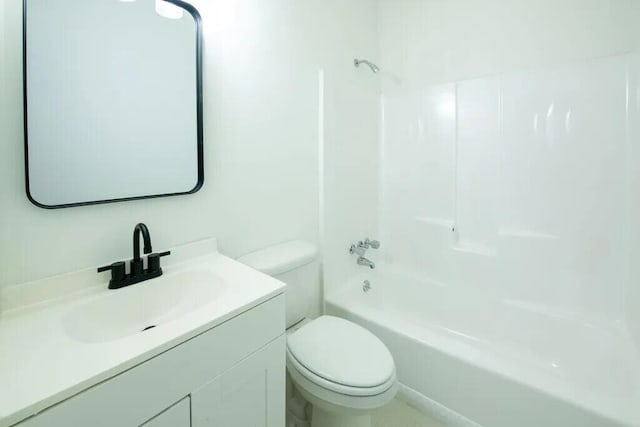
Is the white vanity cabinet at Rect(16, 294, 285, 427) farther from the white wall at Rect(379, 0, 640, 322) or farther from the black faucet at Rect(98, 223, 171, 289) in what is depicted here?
the white wall at Rect(379, 0, 640, 322)

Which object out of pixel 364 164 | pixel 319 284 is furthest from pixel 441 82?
pixel 319 284

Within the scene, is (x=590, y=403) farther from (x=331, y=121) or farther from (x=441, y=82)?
(x=441, y=82)

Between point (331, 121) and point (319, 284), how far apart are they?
100 cm

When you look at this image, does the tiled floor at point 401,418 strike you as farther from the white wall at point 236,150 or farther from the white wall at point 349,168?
the white wall at point 236,150

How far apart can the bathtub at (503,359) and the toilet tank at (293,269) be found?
292mm

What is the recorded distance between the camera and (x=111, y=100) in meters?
0.98

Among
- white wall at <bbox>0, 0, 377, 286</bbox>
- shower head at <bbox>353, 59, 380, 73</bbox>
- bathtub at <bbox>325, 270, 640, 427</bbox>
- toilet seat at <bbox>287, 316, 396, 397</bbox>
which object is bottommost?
bathtub at <bbox>325, 270, 640, 427</bbox>

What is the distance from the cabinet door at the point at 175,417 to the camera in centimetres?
65

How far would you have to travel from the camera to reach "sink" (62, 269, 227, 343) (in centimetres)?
84

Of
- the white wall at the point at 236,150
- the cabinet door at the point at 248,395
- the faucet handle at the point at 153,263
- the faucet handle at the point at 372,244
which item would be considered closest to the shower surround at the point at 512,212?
the faucet handle at the point at 372,244

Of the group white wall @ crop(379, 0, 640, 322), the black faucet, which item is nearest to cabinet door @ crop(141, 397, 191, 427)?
the black faucet

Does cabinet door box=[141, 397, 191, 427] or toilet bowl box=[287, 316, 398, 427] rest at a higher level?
cabinet door box=[141, 397, 191, 427]

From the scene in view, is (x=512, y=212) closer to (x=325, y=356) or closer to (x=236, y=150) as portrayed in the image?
(x=325, y=356)

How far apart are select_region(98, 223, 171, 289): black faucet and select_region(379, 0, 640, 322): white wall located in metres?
1.72
